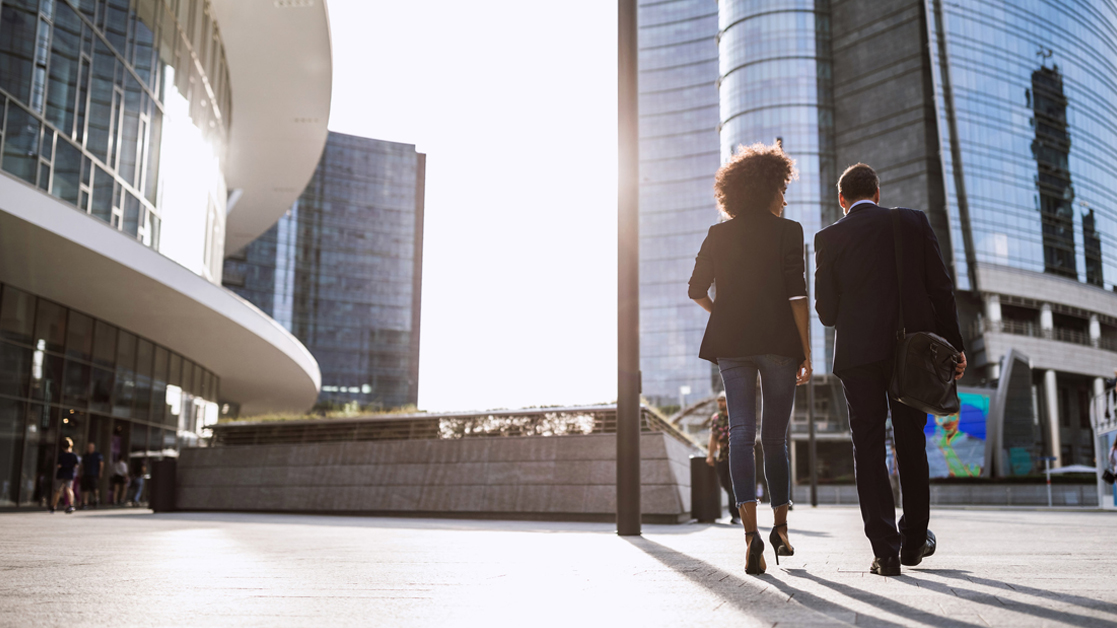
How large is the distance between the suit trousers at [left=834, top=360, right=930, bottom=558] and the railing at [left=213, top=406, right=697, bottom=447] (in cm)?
838

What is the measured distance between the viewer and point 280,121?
101ft

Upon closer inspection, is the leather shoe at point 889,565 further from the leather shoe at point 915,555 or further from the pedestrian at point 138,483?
the pedestrian at point 138,483

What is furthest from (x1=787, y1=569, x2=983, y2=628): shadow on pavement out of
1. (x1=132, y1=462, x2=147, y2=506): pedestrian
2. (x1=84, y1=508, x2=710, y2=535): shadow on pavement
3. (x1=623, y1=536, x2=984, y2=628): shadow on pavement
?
(x1=132, y1=462, x2=147, y2=506): pedestrian

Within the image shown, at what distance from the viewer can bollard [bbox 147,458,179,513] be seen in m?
17.0

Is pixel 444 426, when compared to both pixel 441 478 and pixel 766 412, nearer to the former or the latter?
pixel 441 478

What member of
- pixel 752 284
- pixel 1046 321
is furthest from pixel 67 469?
pixel 1046 321

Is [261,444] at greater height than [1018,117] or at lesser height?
lesser

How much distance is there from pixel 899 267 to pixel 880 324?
304mm

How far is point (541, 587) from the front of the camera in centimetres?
369

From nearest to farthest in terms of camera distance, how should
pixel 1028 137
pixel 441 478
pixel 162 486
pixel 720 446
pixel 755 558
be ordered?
pixel 755 558 < pixel 720 446 < pixel 441 478 < pixel 162 486 < pixel 1028 137

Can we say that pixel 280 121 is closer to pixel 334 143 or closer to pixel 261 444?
pixel 261 444

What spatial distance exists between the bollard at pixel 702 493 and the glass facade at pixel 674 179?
83.0 metres

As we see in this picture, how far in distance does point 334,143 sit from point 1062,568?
102744 mm

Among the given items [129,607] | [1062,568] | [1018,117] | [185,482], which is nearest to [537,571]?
[129,607]
